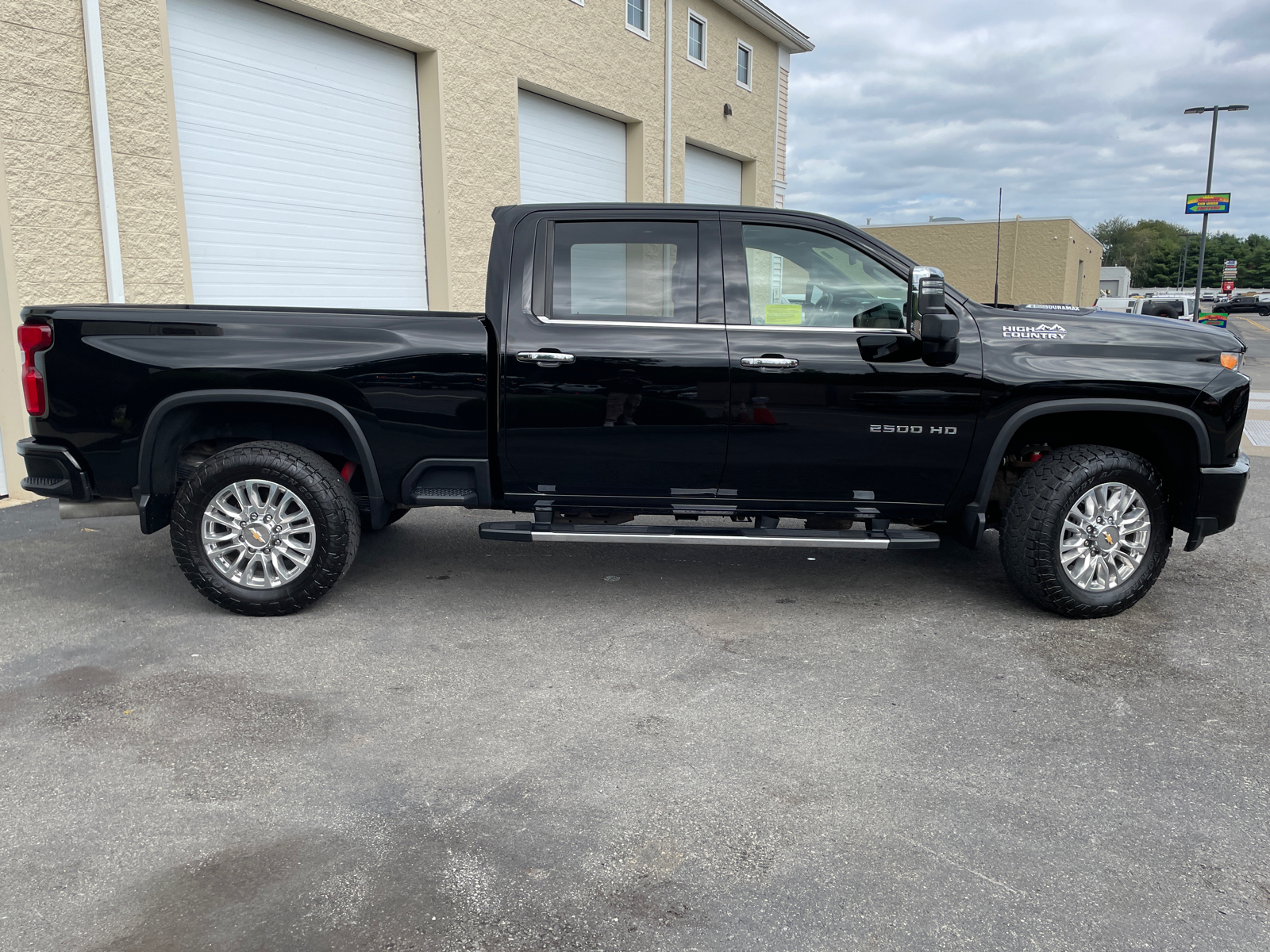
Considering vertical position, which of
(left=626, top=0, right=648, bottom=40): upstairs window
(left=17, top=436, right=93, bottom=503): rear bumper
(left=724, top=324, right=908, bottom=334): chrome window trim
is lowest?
(left=17, top=436, right=93, bottom=503): rear bumper

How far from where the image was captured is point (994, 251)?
36219 mm

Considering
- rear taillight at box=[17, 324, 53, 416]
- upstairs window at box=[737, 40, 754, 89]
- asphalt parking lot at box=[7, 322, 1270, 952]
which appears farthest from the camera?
upstairs window at box=[737, 40, 754, 89]

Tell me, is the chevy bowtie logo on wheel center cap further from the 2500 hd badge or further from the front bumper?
the front bumper

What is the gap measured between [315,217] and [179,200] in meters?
1.96

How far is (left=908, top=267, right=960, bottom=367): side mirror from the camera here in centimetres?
434

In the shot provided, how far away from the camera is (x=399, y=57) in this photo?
1097 cm

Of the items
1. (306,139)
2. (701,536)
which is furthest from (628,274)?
(306,139)

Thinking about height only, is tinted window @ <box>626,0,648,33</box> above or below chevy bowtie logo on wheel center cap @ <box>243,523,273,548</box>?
above

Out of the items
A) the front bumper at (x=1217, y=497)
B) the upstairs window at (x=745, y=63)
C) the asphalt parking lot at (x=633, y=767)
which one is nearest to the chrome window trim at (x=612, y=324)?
the asphalt parking lot at (x=633, y=767)

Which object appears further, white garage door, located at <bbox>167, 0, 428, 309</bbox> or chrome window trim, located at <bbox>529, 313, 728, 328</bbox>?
white garage door, located at <bbox>167, 0, 428, 309</bbox>

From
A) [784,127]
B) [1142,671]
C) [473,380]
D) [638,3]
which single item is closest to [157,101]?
[473,380]

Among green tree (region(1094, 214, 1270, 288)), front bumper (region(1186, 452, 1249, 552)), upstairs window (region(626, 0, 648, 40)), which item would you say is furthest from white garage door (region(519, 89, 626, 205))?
green tree (region(1094, 214, 1270, 288))

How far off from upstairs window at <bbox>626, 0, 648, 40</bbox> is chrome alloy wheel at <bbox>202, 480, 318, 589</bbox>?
41.9 feet

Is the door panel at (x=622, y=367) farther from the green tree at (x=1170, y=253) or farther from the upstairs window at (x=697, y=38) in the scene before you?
the green tree at (x=1170, y=253)
